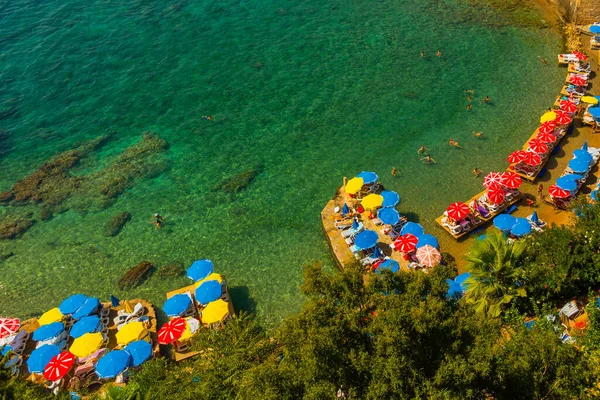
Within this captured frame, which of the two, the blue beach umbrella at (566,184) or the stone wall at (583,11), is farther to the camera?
the stone wall at (583,11)

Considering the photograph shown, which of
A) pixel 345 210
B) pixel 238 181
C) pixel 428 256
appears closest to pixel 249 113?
pixel 238 181

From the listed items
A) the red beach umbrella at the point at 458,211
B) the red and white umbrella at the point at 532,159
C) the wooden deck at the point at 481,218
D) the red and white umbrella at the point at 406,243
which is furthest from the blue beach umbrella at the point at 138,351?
the red and white umbrella at the point at 532,159

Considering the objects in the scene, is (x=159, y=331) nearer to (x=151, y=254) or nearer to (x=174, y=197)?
(x=151, y=254)

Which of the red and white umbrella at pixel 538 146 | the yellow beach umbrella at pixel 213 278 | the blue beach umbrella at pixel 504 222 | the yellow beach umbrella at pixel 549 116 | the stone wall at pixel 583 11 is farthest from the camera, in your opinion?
the stone wall at pixel 583 11

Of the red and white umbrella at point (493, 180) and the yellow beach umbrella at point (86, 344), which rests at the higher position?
the red and white umbrella at point (493, 180)

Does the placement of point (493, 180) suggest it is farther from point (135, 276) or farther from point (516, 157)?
point (135, 276)

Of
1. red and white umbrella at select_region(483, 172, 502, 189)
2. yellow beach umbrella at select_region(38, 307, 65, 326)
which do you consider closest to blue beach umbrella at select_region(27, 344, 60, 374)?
yellow beach umbrella at select_region(38, 307, 65, 326)

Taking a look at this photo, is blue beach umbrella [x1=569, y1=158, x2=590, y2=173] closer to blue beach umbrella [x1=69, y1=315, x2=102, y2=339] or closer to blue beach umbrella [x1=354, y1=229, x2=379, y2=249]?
blue beach umbrella [x1=354, y1=229, x2=379, y2=249]

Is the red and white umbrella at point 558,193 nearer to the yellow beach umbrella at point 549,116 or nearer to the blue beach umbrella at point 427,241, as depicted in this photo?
the yellow beach umbrella at point 549,116
